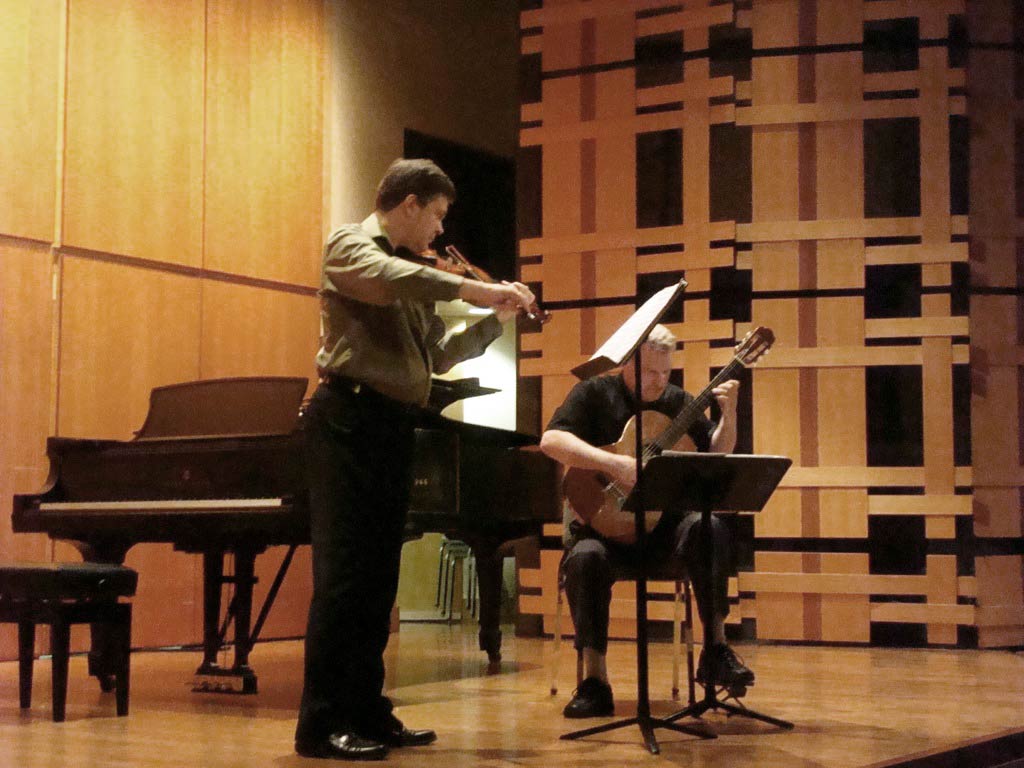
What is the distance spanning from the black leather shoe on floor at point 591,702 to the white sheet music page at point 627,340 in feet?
3.64

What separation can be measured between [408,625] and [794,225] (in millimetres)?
3637

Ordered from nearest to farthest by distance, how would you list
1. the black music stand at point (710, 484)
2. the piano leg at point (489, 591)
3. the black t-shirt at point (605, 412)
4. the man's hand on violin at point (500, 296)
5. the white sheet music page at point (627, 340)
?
the man's hand on violin at point (500, 296), the white sheet music page at point (627, 340), the black music stand at point (710, 484), the black t-shirt at point (605, 412), the piano leg at point (489, 591)

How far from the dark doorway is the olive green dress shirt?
5.65 m

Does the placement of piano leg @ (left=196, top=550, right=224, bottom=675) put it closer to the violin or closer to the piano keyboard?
the piano keyboard

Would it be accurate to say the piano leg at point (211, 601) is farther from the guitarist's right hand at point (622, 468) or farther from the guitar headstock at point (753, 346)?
the guitar headstock at point (753, 346)

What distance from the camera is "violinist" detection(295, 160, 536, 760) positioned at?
3.20m

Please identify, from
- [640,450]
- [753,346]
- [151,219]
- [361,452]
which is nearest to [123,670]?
[361,452]

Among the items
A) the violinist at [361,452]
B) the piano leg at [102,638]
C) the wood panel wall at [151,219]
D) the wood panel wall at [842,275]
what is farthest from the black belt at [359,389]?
the wood panel wall at [842,275]

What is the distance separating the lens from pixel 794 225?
258 inches

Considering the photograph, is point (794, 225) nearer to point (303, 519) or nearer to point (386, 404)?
point (303, 519)

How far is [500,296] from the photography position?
121 inches

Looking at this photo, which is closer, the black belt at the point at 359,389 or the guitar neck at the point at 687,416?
the black belt at the point at 359,389

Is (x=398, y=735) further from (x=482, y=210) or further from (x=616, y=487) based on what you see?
(x=482, y=210)

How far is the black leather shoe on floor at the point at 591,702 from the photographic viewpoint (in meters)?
4.05
